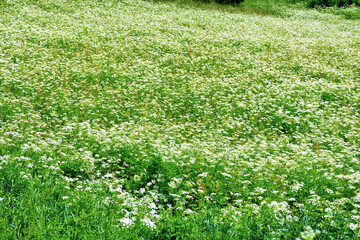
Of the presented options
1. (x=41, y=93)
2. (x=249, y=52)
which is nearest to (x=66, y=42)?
(x=41, y=93)

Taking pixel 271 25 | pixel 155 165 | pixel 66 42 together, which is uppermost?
pixel 271 25

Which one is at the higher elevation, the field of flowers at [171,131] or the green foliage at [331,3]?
the green foliage at [331,3]

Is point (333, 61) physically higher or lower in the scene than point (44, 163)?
higher

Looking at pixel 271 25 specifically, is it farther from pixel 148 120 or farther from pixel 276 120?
pixel 148 120

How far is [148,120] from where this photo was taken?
8320 mm

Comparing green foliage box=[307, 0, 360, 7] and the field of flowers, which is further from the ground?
green foliage box=[307, 0, 360, 7]

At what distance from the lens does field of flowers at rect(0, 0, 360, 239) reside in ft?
13.4

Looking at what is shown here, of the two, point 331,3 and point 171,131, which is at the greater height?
point 331,3

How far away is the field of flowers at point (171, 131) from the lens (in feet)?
13.4

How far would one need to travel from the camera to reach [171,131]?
7.65 m

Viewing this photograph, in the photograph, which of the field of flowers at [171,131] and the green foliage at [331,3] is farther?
the green foliage at [331,3]

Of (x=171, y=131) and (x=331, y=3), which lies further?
(x=331, y=3)

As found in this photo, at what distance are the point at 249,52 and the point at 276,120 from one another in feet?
23.6

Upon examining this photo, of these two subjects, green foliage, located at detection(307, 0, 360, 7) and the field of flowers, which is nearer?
the field of flowers
